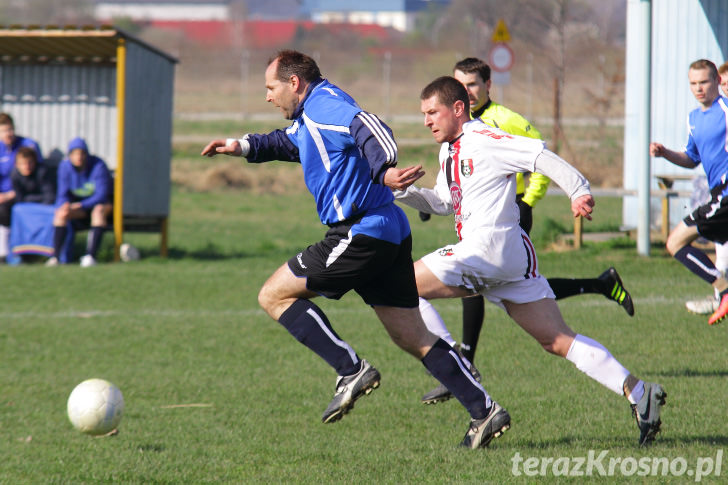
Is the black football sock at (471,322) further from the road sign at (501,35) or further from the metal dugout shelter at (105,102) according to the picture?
the road sign at (501,35)

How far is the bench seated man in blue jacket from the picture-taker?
12.9 m

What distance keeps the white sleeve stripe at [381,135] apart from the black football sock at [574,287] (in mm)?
2390

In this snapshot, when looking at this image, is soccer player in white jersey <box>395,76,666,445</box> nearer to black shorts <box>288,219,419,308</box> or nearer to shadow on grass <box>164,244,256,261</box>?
black shorts <box>288,219,419,308</box>

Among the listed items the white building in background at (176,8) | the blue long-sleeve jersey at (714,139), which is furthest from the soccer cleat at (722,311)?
the white building in background at (176,8)

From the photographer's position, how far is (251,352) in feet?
25.7

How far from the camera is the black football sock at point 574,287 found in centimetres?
618

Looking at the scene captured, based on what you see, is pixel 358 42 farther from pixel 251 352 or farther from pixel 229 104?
pixel 251 352

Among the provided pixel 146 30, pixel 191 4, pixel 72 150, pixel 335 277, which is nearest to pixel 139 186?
pixel 72 150

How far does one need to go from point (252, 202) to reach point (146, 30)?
127ft

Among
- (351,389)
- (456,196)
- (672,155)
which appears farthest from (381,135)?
(672,155)

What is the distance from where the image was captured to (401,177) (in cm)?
398

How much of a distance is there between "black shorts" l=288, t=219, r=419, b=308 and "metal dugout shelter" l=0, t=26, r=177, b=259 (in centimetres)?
891

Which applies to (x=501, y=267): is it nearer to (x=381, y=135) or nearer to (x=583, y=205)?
(x=583, y=205)

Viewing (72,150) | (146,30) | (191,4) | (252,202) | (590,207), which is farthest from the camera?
(191,4)
